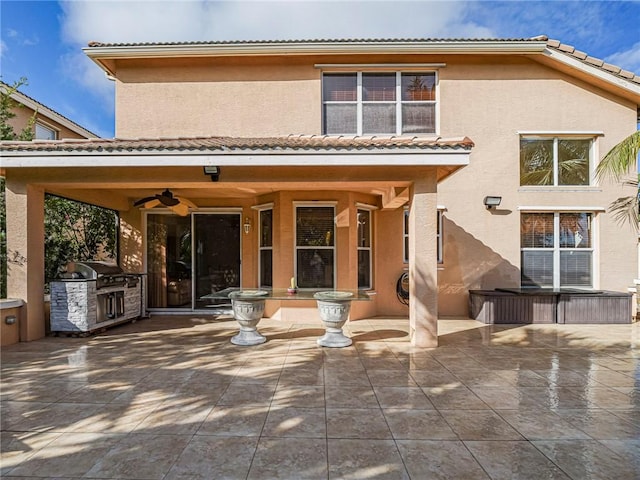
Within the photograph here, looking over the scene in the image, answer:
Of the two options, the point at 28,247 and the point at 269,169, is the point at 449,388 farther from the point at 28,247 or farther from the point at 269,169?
the point at 28,247

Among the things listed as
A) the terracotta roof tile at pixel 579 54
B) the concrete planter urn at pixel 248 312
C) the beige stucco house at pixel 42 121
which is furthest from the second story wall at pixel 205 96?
the terracotta roof tile at pixel 579 54

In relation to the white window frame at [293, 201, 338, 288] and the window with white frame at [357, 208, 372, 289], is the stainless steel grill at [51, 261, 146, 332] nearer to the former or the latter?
the white window frame at [293, 201, 338, 288]

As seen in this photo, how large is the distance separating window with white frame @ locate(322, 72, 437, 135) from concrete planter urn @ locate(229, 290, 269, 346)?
536 cm

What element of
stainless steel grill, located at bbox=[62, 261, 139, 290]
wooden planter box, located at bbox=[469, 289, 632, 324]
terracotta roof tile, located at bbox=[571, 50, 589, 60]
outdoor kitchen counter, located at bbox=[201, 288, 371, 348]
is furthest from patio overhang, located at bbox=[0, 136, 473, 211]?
terracotta roof tile, located at bbox=[571, 50, 589, 60]

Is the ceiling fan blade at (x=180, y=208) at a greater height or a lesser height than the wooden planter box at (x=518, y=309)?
greater

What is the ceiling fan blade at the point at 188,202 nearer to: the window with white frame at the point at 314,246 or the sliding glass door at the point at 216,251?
the sliding glass door at the point at 216,251

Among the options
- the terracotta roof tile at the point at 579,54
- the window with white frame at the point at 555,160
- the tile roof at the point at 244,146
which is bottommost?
the tile roof at the point at 244,146

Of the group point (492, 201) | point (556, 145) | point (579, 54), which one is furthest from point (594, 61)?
point (492, 201)

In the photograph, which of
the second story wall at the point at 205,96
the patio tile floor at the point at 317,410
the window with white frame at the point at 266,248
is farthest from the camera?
the second story wall at the point at 205,96

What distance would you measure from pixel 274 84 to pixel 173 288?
646cm

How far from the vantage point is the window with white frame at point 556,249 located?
933 centimetres

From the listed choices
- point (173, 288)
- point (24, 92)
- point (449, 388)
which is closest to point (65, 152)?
point (173, 288)

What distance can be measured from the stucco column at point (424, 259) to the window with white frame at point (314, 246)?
270 centimetres

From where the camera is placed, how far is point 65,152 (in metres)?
5.95
